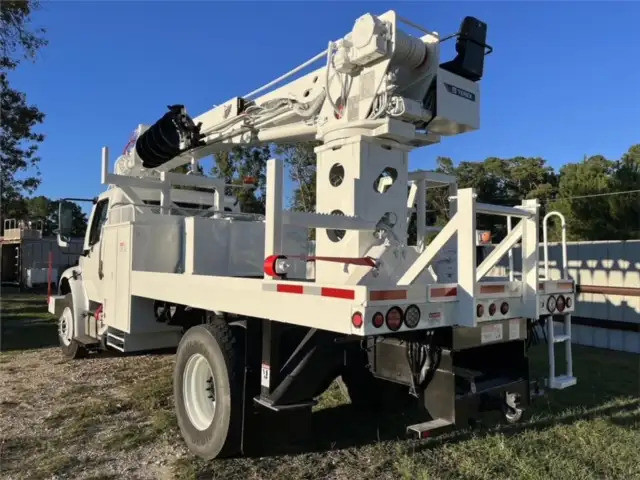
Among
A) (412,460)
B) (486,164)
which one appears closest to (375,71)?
(412,460)

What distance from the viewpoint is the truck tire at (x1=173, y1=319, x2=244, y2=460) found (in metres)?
4.02

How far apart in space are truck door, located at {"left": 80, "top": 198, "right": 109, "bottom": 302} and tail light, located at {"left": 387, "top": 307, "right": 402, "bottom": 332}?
4758mm

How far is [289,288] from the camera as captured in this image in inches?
134

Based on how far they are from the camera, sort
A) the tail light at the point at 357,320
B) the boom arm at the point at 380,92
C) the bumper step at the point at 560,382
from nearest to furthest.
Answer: the tail light at the point at 357,320 < the bumper step at the point at 560,382 < the boom arm at the point at 380,92

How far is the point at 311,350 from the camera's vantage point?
12.5 feet

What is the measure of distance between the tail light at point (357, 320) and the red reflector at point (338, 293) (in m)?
0.10

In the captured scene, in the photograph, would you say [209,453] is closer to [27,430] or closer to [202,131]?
[27,430]

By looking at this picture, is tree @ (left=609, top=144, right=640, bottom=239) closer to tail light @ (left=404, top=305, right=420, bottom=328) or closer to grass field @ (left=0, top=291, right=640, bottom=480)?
grass field @ (left=0, top=291, right=640, bottom=480)

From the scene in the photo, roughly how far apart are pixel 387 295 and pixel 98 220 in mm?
5643

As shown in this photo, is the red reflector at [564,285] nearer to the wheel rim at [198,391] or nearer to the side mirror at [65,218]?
the wheel rim at [198,391]

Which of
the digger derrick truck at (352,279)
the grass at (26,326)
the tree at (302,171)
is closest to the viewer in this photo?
the digger derrick truck at (352,279)

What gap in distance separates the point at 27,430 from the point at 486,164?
4150 cm

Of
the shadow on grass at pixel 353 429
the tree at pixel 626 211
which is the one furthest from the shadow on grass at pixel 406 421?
the tree at pixel 626 211

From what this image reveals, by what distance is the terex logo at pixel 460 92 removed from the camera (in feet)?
15.1
